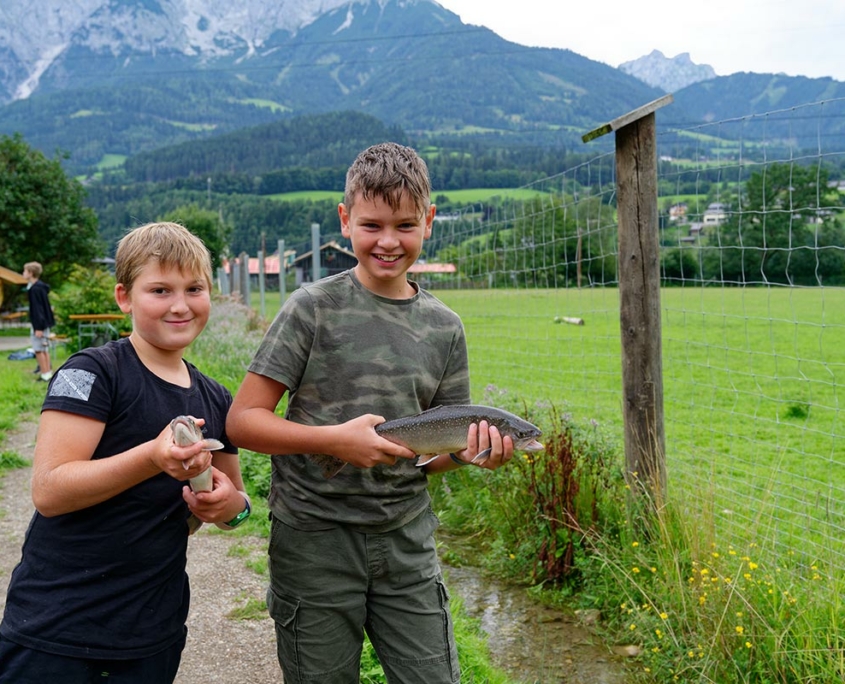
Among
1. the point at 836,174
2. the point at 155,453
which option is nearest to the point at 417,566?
the point at 155,453

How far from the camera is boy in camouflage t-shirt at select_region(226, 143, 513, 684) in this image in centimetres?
221

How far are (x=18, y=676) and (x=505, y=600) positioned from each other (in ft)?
11.2

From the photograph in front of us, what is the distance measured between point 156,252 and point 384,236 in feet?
2.04

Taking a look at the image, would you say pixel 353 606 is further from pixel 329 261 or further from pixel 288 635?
pixel 329 261

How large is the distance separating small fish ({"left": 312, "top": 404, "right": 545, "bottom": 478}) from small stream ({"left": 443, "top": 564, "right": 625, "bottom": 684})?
2.24 m

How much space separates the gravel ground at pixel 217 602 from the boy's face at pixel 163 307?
2.24 meters

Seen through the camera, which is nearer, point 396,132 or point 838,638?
point 838,638

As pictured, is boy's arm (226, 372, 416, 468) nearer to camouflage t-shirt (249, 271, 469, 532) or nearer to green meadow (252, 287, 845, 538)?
camouflage t-shirt (249, 271, 469, 532)

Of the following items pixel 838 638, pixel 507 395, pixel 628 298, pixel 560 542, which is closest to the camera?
pixel 838 638

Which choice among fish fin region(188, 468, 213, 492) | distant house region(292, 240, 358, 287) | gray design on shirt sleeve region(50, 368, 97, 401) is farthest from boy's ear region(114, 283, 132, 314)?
distant house region(292, 240, 358, 287)

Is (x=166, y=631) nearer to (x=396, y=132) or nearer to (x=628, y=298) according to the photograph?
(x=628, y=298)

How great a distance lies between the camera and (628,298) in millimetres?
4473

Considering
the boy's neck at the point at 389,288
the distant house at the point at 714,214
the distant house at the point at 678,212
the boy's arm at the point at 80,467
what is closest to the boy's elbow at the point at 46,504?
the boy's arm at the point at 80,467

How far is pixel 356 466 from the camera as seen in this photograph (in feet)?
7.11
